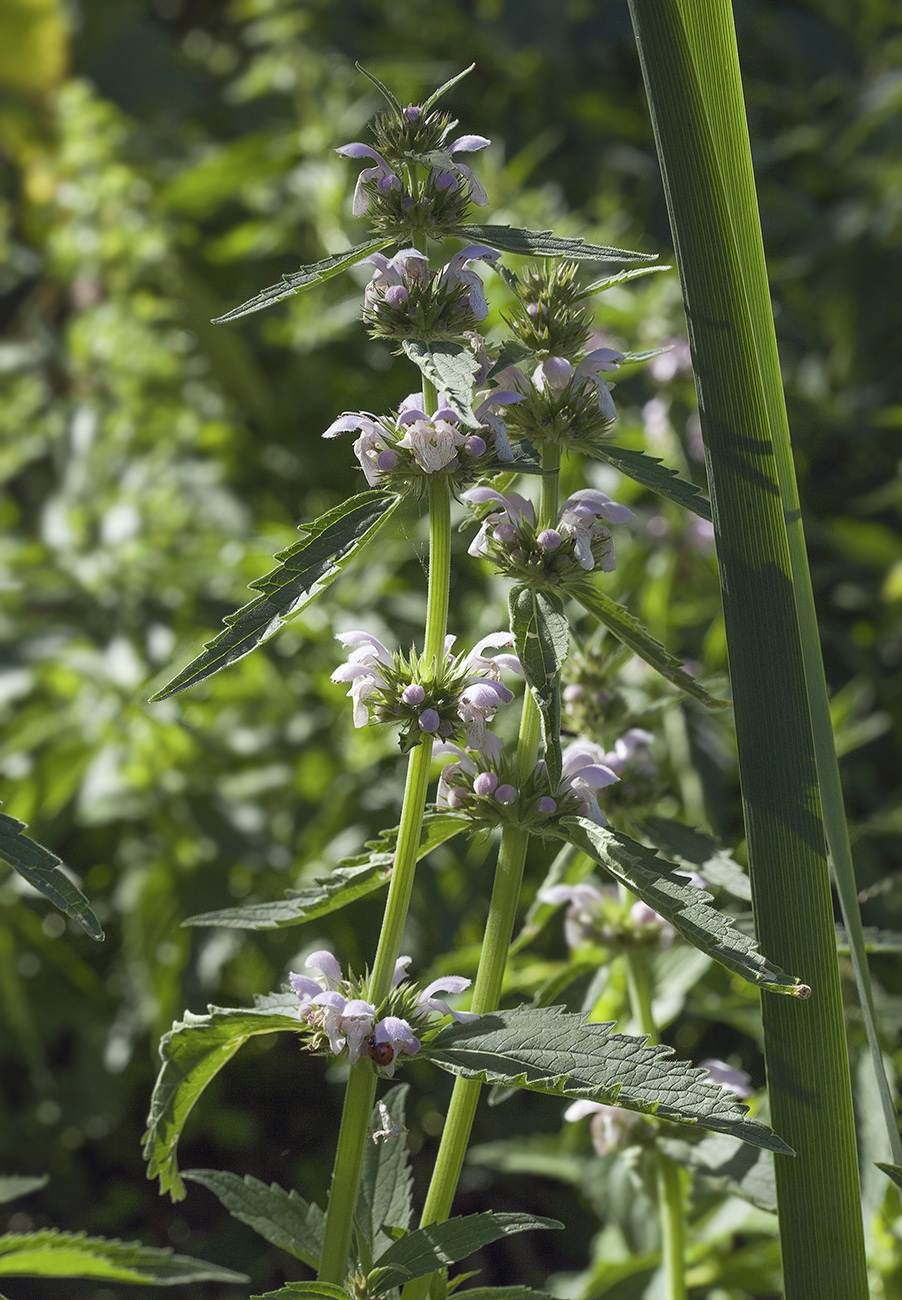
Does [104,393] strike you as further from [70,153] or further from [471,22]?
[471,22]

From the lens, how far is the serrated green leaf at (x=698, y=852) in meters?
0.69

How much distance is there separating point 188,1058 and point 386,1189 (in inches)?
6.8

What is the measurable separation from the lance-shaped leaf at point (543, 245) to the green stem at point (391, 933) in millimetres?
85

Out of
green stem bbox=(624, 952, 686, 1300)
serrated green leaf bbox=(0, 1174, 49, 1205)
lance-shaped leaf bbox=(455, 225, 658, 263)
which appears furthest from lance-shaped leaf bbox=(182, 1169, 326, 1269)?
lance-shaped leaf bbox=(455, 225, 658, 263)

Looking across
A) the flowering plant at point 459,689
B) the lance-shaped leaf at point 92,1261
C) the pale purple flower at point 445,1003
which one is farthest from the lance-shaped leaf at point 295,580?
the lance-shaped leaf at point 92,1261

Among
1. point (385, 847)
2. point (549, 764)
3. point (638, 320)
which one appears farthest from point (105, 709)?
point (549, 764)

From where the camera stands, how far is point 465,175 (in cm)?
56

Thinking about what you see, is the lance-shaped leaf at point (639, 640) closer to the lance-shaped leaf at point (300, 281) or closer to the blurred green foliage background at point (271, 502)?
the lance-shaped leaf at point (300, 281)

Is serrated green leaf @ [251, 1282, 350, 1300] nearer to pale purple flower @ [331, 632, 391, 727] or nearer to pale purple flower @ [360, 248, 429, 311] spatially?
pale purple flower @ [331, 632, 391, 727]

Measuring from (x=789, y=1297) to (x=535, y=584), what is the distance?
1.25 feet

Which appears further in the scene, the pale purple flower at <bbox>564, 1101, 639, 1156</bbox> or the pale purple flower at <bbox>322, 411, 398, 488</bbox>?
the pale purple flower at <bbox>564, 1101, 639, 1156</bbox>

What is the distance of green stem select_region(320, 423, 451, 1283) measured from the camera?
1.84 feet

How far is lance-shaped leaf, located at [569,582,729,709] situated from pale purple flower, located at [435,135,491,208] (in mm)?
200

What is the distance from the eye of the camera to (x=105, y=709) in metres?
1.50
